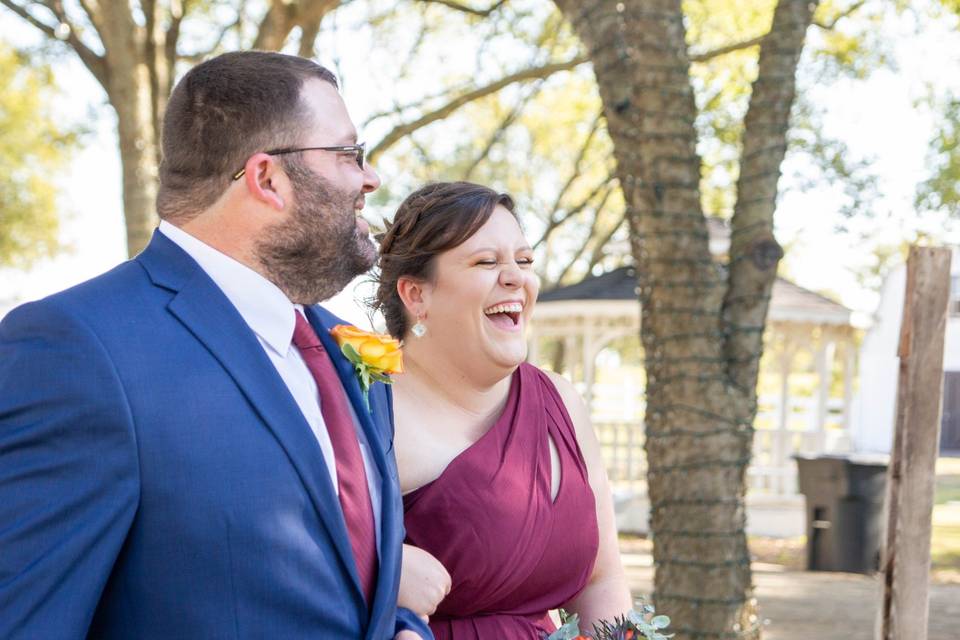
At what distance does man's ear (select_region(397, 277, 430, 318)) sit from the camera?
11.4 feet

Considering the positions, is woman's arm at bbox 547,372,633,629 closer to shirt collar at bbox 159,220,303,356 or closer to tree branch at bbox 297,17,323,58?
shirt collar at bbox 159,220,303,356

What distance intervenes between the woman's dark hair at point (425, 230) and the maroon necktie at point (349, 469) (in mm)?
1090

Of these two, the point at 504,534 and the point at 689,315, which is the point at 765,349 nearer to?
the point at 689,315

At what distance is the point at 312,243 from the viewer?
2.26m

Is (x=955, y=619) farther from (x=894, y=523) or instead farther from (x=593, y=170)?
(x=593, y=170)

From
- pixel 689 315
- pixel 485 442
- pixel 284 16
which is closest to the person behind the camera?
pixel 485 442

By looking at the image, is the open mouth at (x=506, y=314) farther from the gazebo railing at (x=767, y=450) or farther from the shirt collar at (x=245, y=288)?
the gazebo railing at (x=767, y=450)

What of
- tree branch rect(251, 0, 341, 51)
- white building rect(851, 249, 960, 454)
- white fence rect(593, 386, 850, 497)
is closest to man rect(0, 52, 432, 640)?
tree branch rect(251, 0, 341, 51)

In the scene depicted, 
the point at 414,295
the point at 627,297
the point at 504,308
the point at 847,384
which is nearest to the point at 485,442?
the point at 504,308

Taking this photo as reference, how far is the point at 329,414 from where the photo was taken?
2.29m

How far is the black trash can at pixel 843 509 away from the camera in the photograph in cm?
1432

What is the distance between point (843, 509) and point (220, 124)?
13390 mm

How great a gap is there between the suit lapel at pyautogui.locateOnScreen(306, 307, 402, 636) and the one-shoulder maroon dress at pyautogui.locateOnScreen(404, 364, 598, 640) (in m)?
0.65

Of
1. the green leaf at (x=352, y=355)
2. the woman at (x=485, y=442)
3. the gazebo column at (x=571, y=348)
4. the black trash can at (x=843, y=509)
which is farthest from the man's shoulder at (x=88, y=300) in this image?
the gazebo column at (x=571, y=348)
